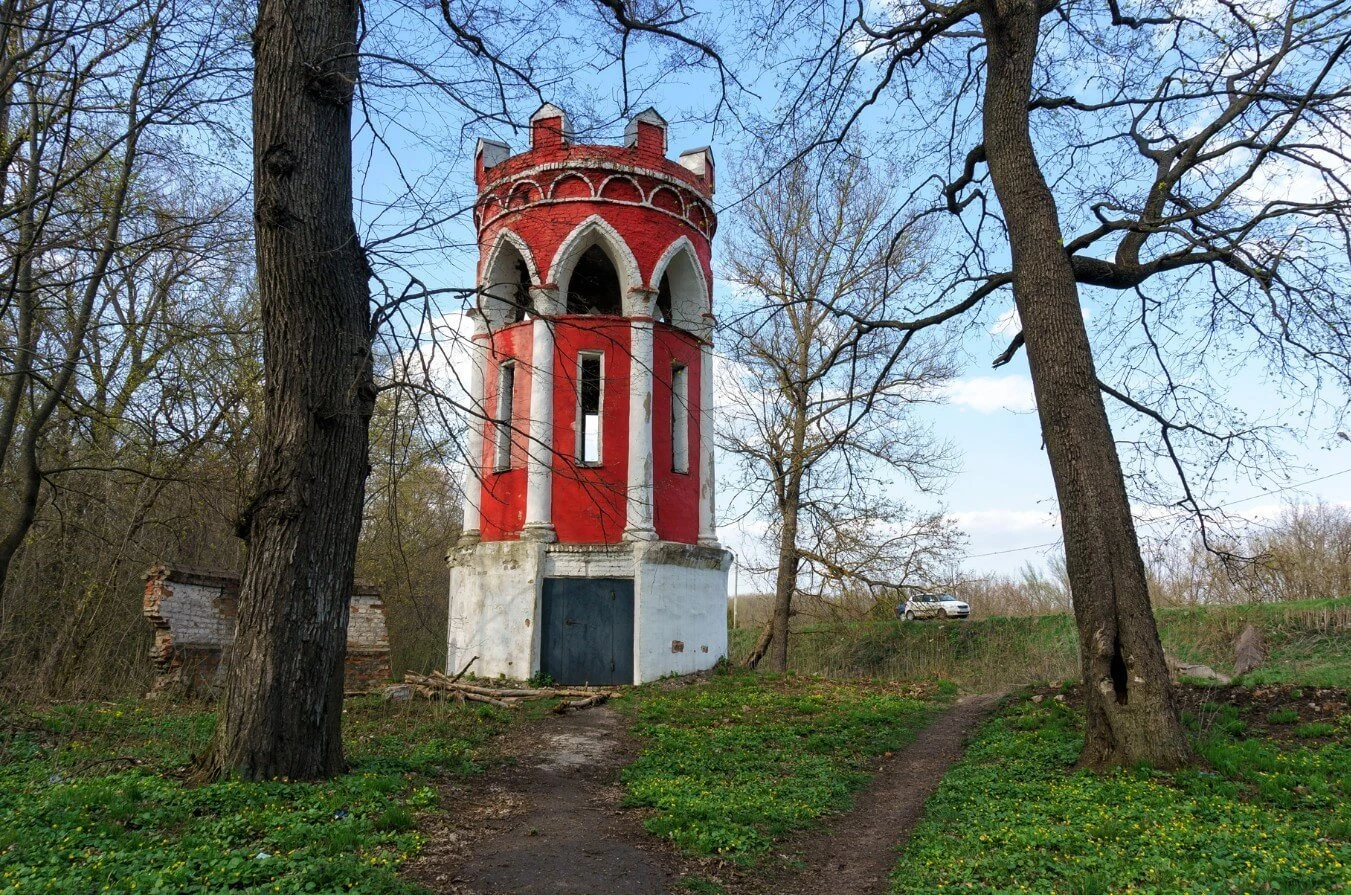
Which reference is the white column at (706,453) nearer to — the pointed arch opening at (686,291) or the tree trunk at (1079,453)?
the pointed arch opening at (686,291)

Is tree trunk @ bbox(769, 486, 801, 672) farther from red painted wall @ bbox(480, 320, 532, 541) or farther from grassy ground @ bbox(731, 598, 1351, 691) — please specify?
red painted wall @ bbox(480, 320, 532, 541)

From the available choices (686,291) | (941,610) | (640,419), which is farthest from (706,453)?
(941,610)

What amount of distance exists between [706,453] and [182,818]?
1240 centimetres

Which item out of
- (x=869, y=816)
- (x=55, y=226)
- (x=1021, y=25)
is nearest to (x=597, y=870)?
(x=869, y=816)

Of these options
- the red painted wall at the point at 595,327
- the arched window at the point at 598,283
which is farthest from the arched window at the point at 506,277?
the arched window at the point at 598,283

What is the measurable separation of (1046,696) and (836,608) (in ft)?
27.0

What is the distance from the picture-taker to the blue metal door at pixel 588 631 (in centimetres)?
1422

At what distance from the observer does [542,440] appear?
14570 mm

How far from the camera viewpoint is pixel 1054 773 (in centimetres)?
687

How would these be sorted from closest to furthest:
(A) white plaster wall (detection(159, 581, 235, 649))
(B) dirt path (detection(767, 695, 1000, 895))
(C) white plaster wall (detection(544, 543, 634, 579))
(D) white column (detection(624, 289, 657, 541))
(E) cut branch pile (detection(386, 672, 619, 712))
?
(B) dirt path (detection(767, 695, 1000, 895))
(E) cut branch pile (detection(386, 672, 619, 712))
(A) white plaster wall (detection(159, 581, 235, 649))
(C) white plaster wall (detection(544, 543, 634, 579))
(D) white column (detection(624, 289, 657, 541))

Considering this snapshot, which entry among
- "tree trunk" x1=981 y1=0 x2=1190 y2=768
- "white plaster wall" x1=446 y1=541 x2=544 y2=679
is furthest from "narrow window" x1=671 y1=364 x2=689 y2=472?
"tree trunk" x1=981 y1=0 x2=1190 y2=768

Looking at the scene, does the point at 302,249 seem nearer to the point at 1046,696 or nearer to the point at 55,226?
the point at 55,226

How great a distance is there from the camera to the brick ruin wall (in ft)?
40.1

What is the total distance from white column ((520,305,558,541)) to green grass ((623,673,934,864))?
135 inches
